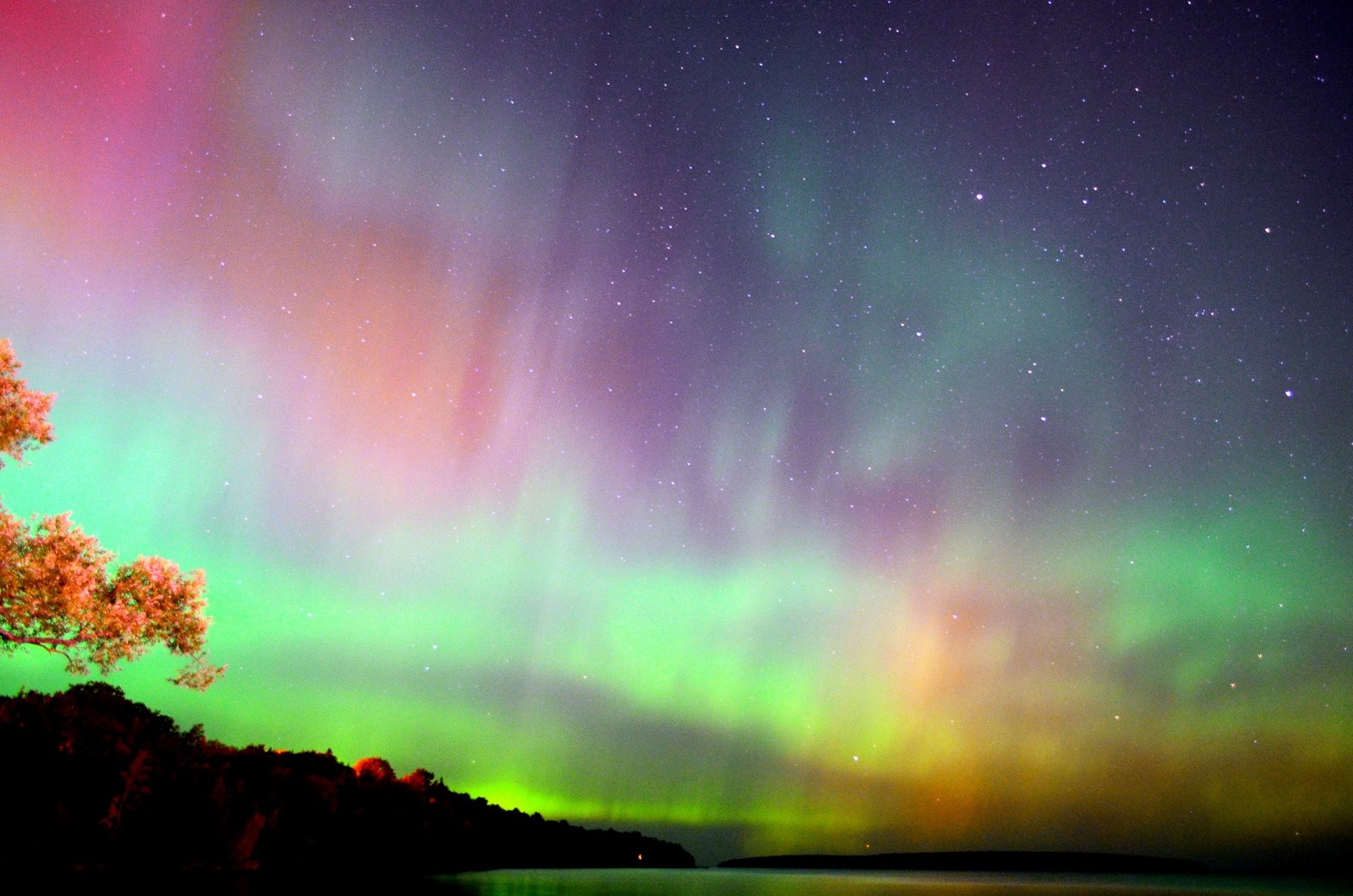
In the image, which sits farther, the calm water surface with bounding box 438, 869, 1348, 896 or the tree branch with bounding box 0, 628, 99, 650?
the calm water surface with bounding box 438, 869, 1348, 896

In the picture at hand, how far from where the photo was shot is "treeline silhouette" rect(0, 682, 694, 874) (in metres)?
31.4

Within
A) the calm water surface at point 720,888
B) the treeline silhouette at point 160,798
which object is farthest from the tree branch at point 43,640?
the calm water surface at point 720,888

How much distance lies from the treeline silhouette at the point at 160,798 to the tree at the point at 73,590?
7.41 metres

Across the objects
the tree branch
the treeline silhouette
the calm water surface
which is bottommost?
the calm water surface

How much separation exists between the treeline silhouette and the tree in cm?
741

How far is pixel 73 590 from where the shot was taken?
2566cm

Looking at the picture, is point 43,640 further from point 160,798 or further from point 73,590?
point 160,798

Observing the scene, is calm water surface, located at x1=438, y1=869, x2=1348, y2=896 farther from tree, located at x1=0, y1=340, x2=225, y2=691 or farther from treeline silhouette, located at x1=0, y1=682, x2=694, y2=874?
tree, located at x1=0, y1=340, x2=225, y2=691

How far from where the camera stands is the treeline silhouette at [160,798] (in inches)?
1236

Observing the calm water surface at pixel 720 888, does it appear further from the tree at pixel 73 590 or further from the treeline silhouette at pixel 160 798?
the tree at pixel 73 590

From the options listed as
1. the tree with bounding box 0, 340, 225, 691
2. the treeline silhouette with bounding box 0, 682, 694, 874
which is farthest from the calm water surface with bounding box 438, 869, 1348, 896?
the tree with bounding box 0, 340, 225, 691

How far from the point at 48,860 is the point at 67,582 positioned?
1314 centimetres

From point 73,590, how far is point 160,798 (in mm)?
14463

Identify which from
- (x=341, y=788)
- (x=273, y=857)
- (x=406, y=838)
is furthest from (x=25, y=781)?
(x=406, y=838)
